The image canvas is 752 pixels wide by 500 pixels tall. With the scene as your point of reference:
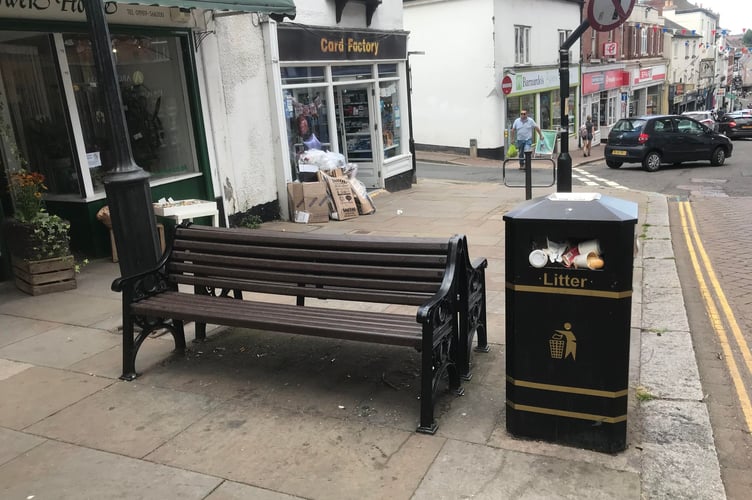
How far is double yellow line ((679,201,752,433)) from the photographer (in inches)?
165

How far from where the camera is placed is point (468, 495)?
117 inches

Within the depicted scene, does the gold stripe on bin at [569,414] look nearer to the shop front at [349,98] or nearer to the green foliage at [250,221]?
the green foliage at [250,221]

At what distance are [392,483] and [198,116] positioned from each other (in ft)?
24.5

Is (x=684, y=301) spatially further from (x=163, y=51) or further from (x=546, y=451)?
(x=163, y=51)

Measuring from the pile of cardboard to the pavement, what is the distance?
5287 millimetres

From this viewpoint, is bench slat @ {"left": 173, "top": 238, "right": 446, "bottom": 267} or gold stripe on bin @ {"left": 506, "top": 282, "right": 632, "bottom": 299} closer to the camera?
gold stripe on bin @ {"left": 506, "top": 282, "right": 632, "bottom": 299}

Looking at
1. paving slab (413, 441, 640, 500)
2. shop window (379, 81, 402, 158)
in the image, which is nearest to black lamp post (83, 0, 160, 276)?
paving slab (413, 441, 640, 500)

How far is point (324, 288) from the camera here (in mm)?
4484

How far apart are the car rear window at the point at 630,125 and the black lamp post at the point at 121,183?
1859 centimetres

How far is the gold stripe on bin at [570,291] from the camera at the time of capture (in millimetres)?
3100

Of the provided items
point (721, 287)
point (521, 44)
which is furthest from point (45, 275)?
point (521, 44)

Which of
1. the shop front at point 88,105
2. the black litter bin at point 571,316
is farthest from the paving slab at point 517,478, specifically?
the shop front at point 88,105

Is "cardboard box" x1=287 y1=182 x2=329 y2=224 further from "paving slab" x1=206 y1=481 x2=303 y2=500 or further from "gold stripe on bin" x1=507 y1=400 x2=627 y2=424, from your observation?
"paving slab" x1=206 y1=481 x2=303 y2=500

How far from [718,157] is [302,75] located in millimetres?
15730
